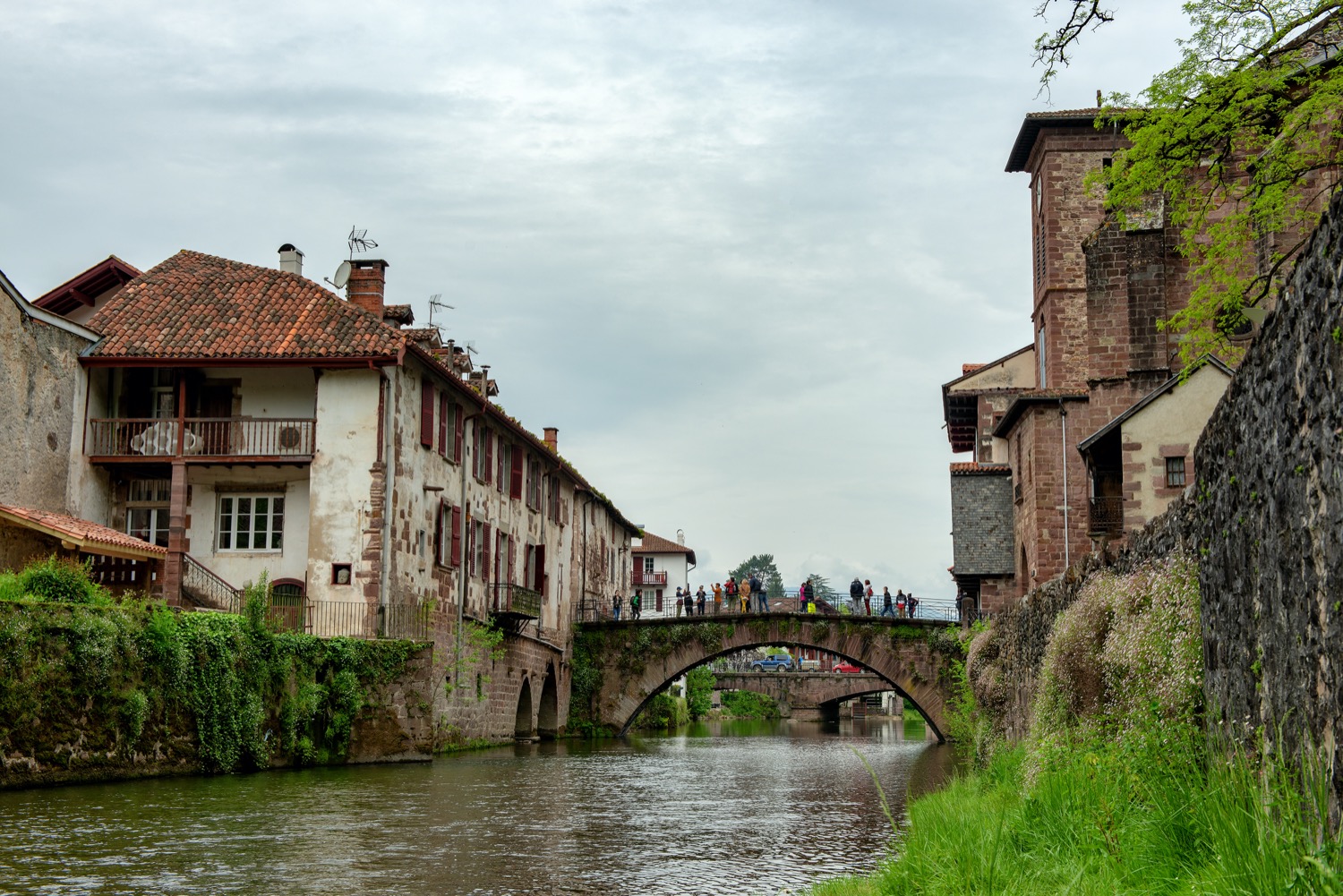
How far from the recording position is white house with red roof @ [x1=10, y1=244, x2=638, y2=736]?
93.2ft

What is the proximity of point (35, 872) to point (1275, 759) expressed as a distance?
9514 mm

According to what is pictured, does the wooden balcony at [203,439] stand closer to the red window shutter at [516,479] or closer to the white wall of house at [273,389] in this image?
the white wall of house at [273,389]

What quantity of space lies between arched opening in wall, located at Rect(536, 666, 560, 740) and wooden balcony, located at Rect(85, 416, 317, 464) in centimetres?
1466

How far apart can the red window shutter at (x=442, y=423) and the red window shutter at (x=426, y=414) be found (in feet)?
3.13

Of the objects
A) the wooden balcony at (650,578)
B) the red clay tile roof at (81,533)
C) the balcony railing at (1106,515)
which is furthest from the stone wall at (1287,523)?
the wooden balcony at (650,578)

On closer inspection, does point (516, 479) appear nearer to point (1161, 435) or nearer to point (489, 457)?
point (489, 457)

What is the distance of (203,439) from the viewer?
28.8 metres

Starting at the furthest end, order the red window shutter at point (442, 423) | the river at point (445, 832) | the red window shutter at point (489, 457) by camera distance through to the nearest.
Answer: the red window shutter at point (489, 457) → the red window shutter at point (442, 423) → the river at point (445, 832)

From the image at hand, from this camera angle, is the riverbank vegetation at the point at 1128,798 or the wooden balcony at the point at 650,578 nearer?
the riverbank vegetation at the point at 1128,798

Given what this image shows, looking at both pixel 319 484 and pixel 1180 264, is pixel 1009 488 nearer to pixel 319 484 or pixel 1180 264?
pixel 1180 264

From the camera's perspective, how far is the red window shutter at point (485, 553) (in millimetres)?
35344

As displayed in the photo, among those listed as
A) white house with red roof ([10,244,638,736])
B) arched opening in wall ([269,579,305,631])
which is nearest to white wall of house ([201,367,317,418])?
white house with red roof ([10,244,638,736])

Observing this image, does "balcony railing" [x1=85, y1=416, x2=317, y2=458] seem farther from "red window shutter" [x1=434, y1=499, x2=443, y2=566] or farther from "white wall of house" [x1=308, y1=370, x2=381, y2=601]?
"red window shutter" [x1=434, y1=499, x2=443, y2=566]

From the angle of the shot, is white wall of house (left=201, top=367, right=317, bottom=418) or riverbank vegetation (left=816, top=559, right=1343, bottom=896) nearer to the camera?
riverbank vegetation (left=816, top=559, right=1343, bottom=896)
